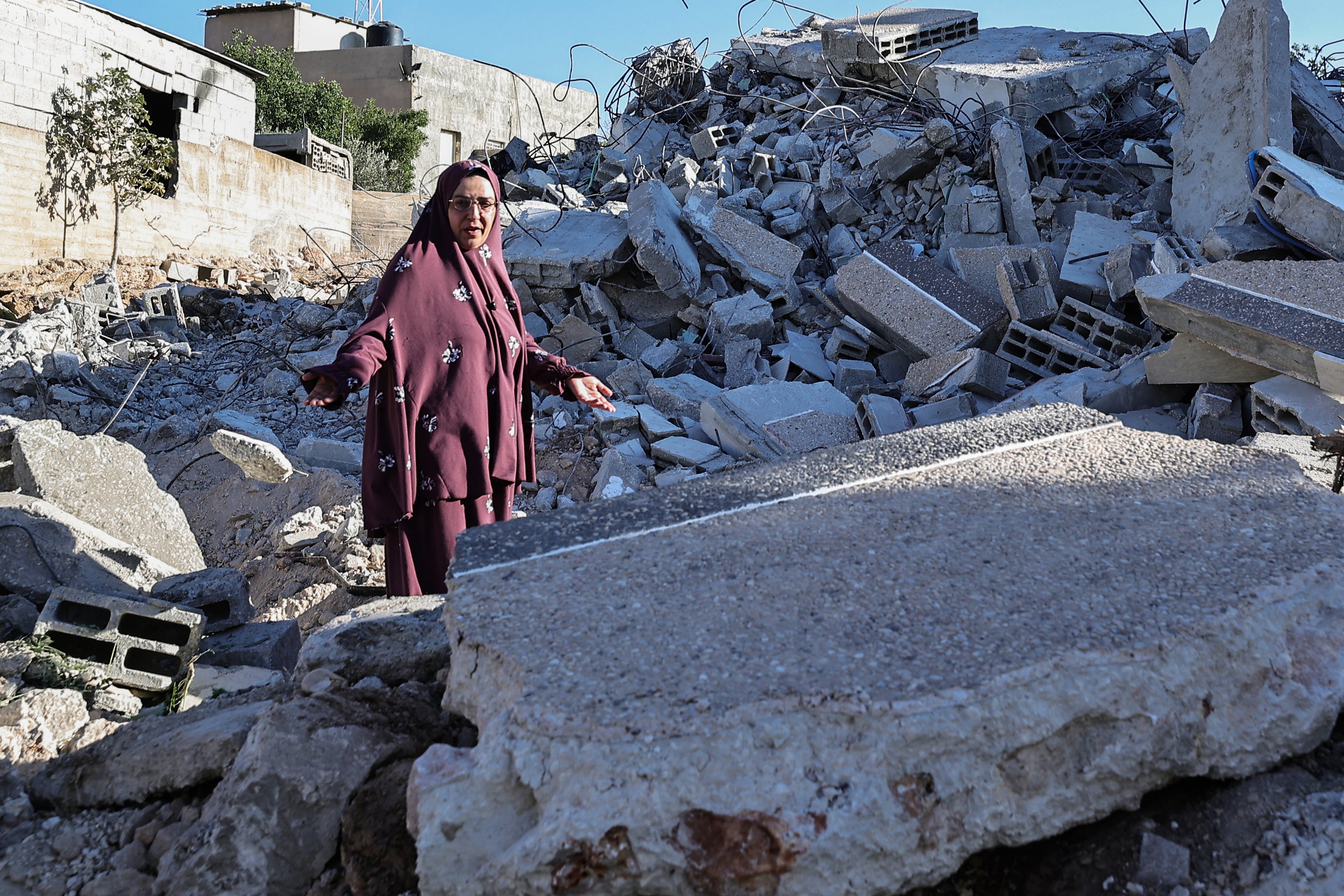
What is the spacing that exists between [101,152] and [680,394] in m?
8.96

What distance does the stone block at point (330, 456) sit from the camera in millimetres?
5941

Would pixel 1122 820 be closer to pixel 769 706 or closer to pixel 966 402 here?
pixel 769 706

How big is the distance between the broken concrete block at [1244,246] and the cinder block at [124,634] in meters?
5.11

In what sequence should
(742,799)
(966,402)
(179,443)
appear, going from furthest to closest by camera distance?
1. (179,443)
2. (966,402)
3. (742,799)

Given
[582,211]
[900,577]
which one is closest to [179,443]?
[582,211]

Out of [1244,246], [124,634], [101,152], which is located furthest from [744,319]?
[101,152]

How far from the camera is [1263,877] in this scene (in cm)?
127

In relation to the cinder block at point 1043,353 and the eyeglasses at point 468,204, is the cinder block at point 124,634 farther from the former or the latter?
the cinder block at point 1043,353

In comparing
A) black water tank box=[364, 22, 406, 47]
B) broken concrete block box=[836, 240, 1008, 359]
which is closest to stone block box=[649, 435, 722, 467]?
broken concrete block box=[836, 240, 1008, 359]

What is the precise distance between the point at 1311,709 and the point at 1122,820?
32 centimetres

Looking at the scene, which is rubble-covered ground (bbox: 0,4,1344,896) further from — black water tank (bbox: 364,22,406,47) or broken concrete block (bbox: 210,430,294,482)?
black water tank (bbox: 364,22,406,47)

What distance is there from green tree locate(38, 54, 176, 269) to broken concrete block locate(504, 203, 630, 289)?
21.6 feet

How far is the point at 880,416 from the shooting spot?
17.7ft

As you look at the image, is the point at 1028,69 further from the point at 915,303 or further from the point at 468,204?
the point at 468,204
